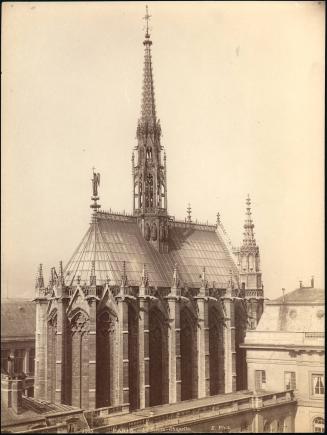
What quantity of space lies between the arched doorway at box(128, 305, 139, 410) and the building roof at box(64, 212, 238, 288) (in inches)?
134

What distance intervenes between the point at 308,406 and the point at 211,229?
80.7ft

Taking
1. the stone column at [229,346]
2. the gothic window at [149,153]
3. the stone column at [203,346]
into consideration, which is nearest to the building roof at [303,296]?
the stone column at [229,346]

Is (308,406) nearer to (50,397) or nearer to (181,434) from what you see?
(181,434)

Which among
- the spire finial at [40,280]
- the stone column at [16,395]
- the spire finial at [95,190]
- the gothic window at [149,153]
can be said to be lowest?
the stone column at [16,395]

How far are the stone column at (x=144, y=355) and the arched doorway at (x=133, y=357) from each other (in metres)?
0.39

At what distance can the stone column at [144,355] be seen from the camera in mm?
54594

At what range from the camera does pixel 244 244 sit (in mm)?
68812

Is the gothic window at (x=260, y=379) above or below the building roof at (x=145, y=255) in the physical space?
below

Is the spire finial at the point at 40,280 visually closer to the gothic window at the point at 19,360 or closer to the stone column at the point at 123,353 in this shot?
the stone column at the point at 123,353

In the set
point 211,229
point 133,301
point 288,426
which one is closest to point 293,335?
point 288,426

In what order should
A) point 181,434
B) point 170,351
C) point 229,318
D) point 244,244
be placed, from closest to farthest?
point 181,434 → point 170,351 → point 229,318 → point 244,244

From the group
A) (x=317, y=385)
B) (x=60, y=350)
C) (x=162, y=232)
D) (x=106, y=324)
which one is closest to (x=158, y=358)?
(x=106, y=324)

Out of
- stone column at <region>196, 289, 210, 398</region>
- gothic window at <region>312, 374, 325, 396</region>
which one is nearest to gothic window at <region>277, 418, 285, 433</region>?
gothic window at <region>312, 374, 325, 396</region>

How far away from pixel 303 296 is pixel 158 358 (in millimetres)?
15145
